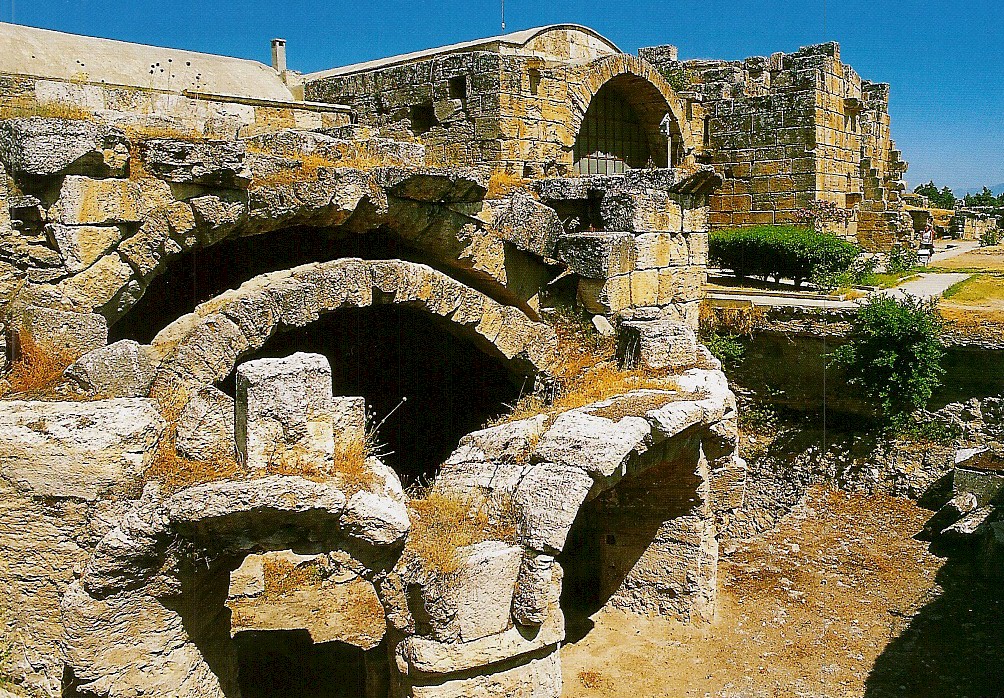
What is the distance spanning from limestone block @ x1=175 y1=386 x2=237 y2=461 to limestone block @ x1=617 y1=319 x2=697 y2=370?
356 centimetres

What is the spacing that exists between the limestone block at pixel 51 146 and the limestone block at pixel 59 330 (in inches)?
39.8

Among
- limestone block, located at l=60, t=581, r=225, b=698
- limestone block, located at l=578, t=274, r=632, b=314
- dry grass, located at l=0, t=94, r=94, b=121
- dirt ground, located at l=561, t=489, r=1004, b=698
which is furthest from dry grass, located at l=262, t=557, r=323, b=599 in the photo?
dry grass, located at l=0, t=94, r=94, b=121

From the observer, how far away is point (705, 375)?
25.3 feet

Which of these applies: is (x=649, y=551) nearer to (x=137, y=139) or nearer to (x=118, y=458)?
(x=118, y=458)

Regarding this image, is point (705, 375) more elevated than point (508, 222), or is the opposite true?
point (508, 222)

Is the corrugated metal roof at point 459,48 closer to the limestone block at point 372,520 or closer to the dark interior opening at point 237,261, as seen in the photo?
the dark interior opening at point 237,261

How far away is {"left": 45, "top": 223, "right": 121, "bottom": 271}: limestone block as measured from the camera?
688 centimetres

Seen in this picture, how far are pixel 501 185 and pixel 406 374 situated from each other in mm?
2690

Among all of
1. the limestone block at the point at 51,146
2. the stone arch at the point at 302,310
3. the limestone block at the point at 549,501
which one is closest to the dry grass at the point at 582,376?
the stone arch at the point at 302,310

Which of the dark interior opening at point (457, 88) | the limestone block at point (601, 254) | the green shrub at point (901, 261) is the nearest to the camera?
the limestone block at point (601, 254)

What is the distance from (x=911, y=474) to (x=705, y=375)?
4695mm

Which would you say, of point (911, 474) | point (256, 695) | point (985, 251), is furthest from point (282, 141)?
point (985, 251)

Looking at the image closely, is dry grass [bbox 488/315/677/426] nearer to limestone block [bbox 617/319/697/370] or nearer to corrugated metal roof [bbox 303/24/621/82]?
limestone block [bbox 617/319/697/370]

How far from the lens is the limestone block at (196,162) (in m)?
7.27
